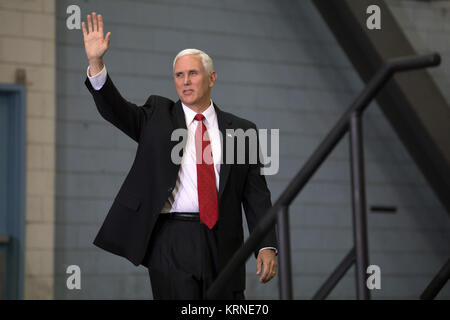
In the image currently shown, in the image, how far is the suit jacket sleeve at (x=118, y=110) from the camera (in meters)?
2.92

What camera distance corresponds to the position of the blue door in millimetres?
5406

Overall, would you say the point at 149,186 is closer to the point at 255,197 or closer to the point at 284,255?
the point at 255,197

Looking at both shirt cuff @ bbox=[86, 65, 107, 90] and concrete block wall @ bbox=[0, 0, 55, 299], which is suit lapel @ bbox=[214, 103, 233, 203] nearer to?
shirt cuff @ bbox=[86, 65, 107, 90]

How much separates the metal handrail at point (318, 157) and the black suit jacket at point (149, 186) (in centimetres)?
81

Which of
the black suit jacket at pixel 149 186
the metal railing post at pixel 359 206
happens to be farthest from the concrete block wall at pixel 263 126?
the metal railing post at pixel 359 206

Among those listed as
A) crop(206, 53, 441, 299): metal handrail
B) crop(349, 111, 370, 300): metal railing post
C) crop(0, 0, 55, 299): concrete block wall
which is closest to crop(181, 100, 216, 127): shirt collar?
crop(206, 53, 441, 299): metal handrail

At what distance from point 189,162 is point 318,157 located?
106cm

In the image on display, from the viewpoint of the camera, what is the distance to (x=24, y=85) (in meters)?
5.50

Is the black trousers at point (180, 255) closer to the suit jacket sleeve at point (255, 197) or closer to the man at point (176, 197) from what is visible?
the man at point (176, 197)

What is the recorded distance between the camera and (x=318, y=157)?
2084 millimetres

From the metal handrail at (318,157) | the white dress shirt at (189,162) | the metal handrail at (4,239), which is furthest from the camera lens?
the metal handrail at (4,239)

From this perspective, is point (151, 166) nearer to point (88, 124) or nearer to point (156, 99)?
point (156, 99)

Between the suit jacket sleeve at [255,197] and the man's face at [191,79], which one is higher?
the man's face at [191,79]
